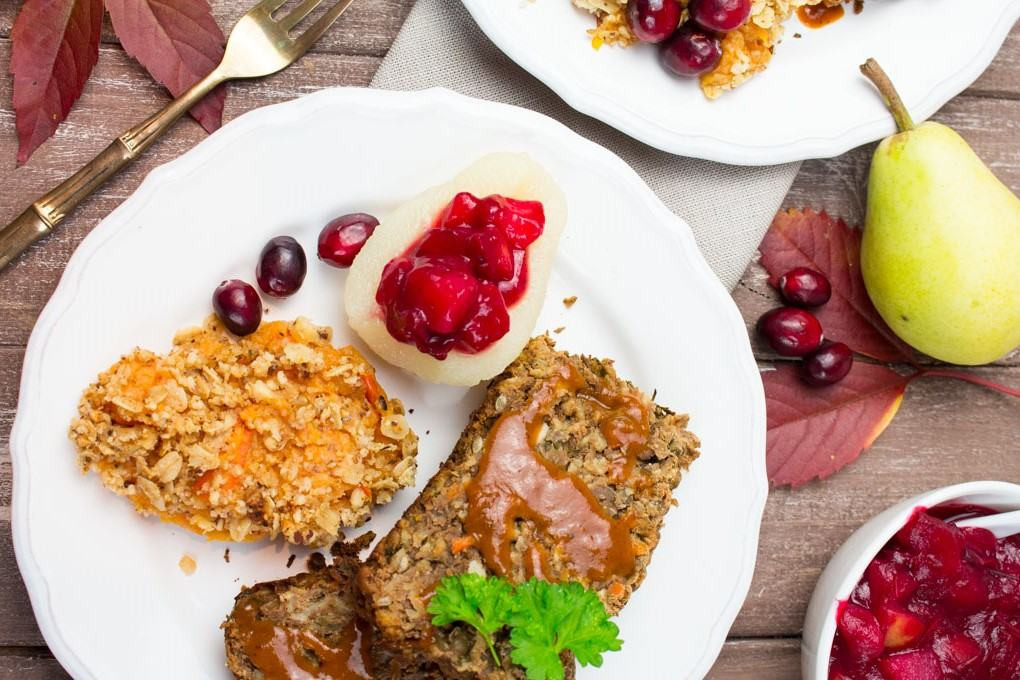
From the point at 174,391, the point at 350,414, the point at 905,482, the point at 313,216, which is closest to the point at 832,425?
the point at 905,482

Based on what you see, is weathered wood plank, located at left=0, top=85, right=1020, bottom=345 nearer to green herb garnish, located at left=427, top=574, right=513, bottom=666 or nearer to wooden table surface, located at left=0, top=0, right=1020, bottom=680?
wooden table surface, located at left=0, top=0, right=1020, bottom=680

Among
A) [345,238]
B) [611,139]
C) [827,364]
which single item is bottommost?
[827,364]

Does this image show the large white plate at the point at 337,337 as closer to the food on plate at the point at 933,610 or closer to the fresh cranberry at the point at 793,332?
the fresh cranberry at the point at 793,332

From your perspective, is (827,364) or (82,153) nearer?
(82,153)

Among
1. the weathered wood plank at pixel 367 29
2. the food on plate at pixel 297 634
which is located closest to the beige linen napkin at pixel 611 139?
the weathered wood plank at pixel 367 29

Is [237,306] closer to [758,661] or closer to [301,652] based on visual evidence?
[301,652]

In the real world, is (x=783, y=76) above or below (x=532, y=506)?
above

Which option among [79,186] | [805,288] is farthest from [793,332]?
[79,186]
